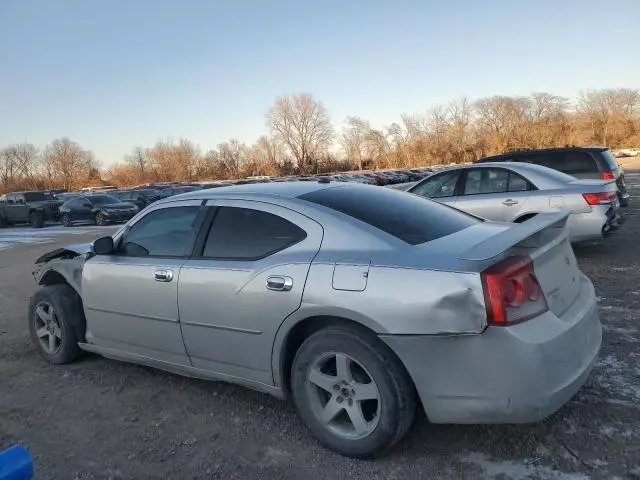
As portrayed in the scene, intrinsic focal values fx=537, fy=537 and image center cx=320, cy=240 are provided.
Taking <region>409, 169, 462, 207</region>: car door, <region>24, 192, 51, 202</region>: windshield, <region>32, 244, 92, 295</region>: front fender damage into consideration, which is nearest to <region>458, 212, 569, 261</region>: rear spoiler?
<region>32, 244, 92, 295</region>: front fender damage

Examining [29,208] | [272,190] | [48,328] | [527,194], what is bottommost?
[48,328]

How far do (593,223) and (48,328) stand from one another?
679 cm

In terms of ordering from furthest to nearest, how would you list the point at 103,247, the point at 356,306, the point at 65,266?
1. the point at 65,266
2. the point at 103,247
3. the point at 356,306

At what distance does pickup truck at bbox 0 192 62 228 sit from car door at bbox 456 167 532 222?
22.5 metres

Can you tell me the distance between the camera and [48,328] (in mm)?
4773

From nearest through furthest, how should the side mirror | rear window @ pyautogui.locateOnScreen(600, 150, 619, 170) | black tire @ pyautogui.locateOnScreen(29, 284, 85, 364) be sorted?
the side mirror → black tire @ pyautogui.locateOnScreen(29, 284, 85, 364) → rear window @ pyautogui.locateOnScreen(600, 150, 619, 170)

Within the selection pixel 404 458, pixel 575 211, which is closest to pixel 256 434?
pixel 404 458

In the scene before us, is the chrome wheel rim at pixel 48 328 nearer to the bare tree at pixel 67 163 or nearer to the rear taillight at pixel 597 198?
the rear taillight at pixel 597 198

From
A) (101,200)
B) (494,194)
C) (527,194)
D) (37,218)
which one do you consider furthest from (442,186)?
(37,218)

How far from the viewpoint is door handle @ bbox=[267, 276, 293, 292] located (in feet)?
10.0

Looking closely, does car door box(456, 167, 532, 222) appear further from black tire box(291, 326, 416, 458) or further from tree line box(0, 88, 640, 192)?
tree line box(0, 88, 640, 192)

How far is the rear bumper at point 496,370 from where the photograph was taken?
2516 millimetres

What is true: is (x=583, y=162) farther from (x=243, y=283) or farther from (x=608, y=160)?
(x=243, y=283)

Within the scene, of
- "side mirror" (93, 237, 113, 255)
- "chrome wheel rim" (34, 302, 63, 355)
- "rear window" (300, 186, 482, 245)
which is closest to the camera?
"rear window" (300, 186, 482, 245)
